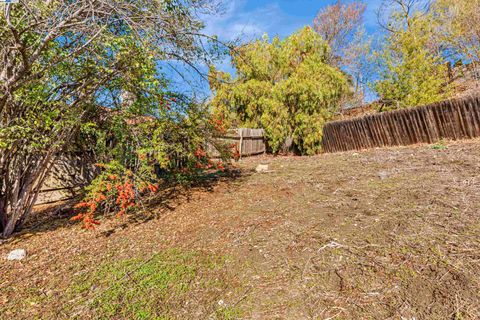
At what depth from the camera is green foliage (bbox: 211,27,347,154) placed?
31.7 ft

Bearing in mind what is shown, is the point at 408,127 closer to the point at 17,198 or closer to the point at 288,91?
the point at 288,91

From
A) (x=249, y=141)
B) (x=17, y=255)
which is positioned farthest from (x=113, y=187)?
(x=249, y=141)

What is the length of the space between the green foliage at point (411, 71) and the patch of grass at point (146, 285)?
983 cm

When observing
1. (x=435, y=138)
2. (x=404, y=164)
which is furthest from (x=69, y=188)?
(x=435, y=138)

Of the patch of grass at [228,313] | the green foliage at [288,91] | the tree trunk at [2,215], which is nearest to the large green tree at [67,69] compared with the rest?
the tree trunk at [2,215]

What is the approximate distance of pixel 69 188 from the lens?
4.64 metres

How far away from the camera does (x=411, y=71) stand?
29.1ft

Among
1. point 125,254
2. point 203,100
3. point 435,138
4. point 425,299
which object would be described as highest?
point 203,100

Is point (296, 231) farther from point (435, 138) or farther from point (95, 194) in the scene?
point (435, 138)

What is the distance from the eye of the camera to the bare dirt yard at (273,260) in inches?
60.7

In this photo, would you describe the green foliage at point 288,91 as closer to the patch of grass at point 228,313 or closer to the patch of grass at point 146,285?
the patch of grass at point 146,285

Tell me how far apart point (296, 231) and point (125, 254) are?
1.75 meters

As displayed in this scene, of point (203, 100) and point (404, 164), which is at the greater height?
point (203, 100)

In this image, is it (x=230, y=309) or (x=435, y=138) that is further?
(x=435, y=138)
